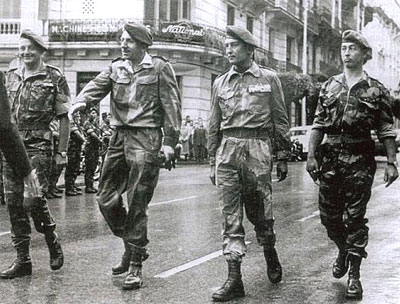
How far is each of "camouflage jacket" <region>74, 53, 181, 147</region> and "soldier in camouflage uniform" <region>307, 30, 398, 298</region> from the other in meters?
1.18

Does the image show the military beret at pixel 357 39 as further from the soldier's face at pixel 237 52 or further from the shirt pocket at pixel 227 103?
the shirt pocket at pixel 227 103

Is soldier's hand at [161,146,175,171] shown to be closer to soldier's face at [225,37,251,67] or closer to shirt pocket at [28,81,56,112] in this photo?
soldier's face at [225,37,251,67]

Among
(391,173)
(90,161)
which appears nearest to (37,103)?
(391,173)

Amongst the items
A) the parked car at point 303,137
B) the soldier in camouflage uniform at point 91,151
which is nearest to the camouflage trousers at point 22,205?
the soldier in camouflage uniform at point 91,151

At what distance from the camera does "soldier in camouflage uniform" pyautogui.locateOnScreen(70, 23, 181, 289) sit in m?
6.90

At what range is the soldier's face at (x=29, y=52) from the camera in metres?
7.48

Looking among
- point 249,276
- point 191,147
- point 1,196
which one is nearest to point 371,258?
point 249,276

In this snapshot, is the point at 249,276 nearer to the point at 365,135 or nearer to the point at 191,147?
the point at 365,135

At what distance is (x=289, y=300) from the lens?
20.7ft

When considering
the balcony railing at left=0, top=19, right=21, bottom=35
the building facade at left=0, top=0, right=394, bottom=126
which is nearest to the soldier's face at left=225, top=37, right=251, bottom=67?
the building facade at left=0, top=0, right=394, bottom=126

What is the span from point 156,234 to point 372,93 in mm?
3888

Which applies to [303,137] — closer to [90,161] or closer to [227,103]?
[90,161]

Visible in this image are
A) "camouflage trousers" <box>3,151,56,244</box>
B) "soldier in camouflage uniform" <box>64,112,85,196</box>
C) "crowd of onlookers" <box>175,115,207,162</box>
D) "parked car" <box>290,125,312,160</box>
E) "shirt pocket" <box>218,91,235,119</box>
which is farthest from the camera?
"parked car" <box>290,125,312,160</box>

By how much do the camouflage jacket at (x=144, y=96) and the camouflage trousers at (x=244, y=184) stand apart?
1.61 feet
